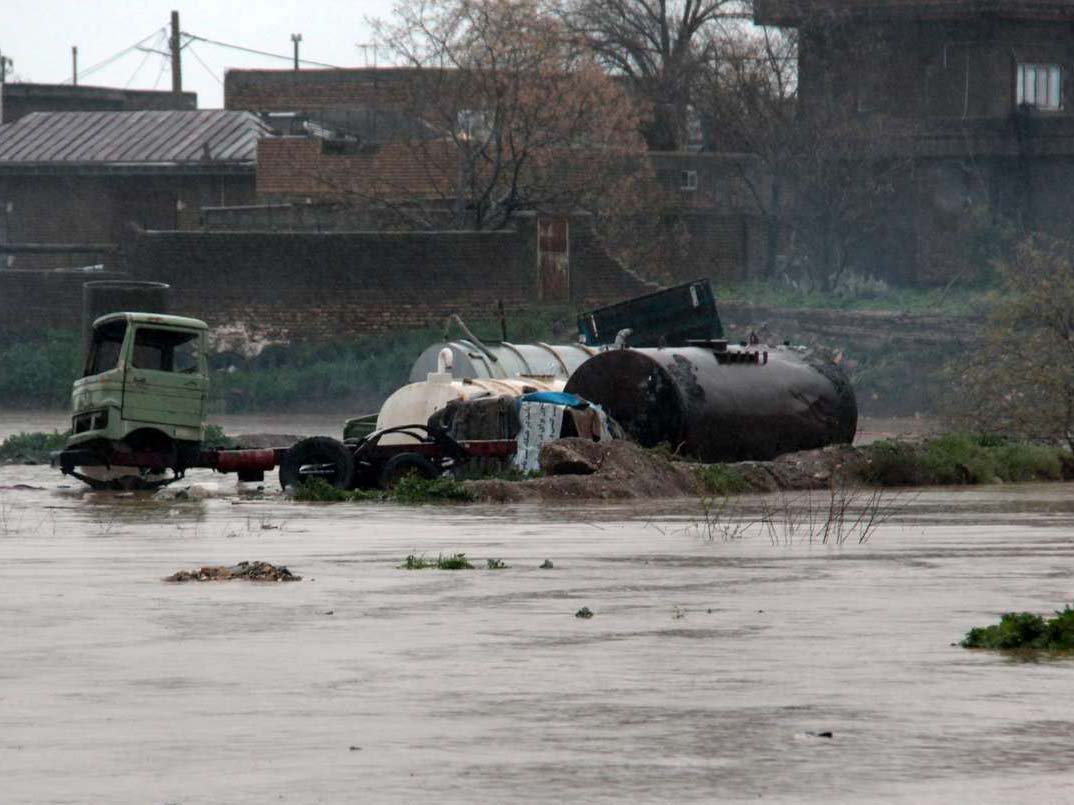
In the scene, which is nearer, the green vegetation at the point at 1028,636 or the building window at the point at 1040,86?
the green vegetation at the point at 1028,636

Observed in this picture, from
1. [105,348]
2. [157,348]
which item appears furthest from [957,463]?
[105,348]

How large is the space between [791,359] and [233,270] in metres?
23.6

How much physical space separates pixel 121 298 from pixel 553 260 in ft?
57.7

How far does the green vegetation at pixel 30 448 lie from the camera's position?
3484 centimetres

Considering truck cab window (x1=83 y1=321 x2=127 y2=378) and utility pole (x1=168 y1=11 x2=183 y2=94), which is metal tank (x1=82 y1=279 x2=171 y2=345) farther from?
utility pole (x1=168 y1=11 x2=183 y2=94)

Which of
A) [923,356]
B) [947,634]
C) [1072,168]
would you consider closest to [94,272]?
[923,356]

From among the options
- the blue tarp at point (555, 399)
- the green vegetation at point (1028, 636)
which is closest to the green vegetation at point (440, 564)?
the green vegetation at point (1028, 636)

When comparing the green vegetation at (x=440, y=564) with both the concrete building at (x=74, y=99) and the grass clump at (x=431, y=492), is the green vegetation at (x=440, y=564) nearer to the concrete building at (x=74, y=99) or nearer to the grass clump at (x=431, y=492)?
the grass clump at (x=431, y=492)

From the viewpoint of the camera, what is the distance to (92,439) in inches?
1063

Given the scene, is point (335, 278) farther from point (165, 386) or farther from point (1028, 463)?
point (165, 386)

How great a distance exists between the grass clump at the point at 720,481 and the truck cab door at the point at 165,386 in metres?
5.90

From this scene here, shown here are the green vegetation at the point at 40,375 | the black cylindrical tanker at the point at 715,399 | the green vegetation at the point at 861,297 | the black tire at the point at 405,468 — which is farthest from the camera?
the green vegetation at the point at 861,297

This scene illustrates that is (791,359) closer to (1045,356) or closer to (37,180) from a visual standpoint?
(1045,356)

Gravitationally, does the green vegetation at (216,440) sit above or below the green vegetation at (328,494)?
above
